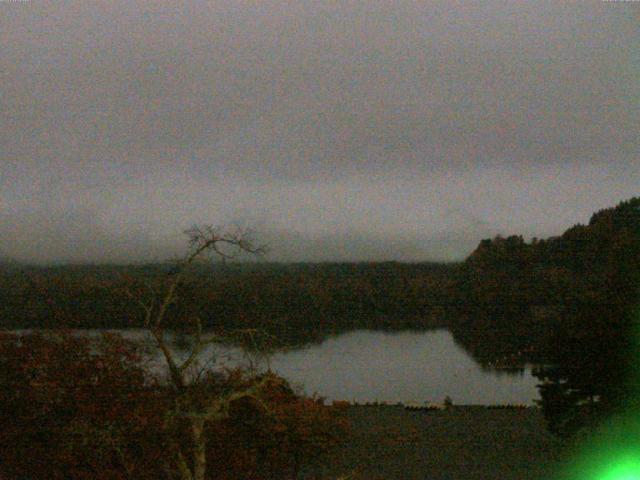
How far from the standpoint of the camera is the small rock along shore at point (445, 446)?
41.5ft

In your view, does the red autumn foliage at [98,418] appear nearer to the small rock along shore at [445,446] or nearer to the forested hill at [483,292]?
the small rock along shore at [445,446]

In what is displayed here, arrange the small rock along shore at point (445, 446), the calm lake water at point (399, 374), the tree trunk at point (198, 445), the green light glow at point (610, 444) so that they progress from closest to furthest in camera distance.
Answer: the tree trunk at point (198, 445) → the green light glow at point (610, 444) → the small rock along shore at point (445, 446) → the calm lake water at point (399, 374)

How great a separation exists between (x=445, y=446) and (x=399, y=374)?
86.9 ft

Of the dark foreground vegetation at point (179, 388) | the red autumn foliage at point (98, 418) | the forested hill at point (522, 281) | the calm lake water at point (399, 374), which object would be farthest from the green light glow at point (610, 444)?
the forested hill at point (522, 281)

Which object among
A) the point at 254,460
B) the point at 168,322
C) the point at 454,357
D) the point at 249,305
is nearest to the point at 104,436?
the point at 254,460

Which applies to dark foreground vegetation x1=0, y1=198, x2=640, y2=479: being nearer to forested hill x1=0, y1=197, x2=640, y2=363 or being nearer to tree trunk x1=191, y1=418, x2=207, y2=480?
tree trunk x1=191, y1=418, x2=207, y2=480

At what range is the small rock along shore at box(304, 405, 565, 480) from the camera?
12.6 m

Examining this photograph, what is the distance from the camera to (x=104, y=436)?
23.2 feet

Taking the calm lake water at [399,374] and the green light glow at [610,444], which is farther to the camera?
the calm lake water at [399,374]

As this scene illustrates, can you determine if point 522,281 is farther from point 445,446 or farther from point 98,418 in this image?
point 98,418

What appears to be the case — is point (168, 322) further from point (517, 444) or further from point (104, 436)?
point (517, 444)

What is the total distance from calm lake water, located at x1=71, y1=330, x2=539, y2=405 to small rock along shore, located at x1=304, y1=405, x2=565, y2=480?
6.92 meters

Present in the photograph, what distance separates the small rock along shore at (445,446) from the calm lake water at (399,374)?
22.7ft

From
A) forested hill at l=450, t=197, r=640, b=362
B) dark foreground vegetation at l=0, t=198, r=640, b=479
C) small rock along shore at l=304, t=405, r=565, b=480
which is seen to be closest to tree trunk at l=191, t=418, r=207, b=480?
dark foreground vegetation at l=0, t=198, r=640, b=479
